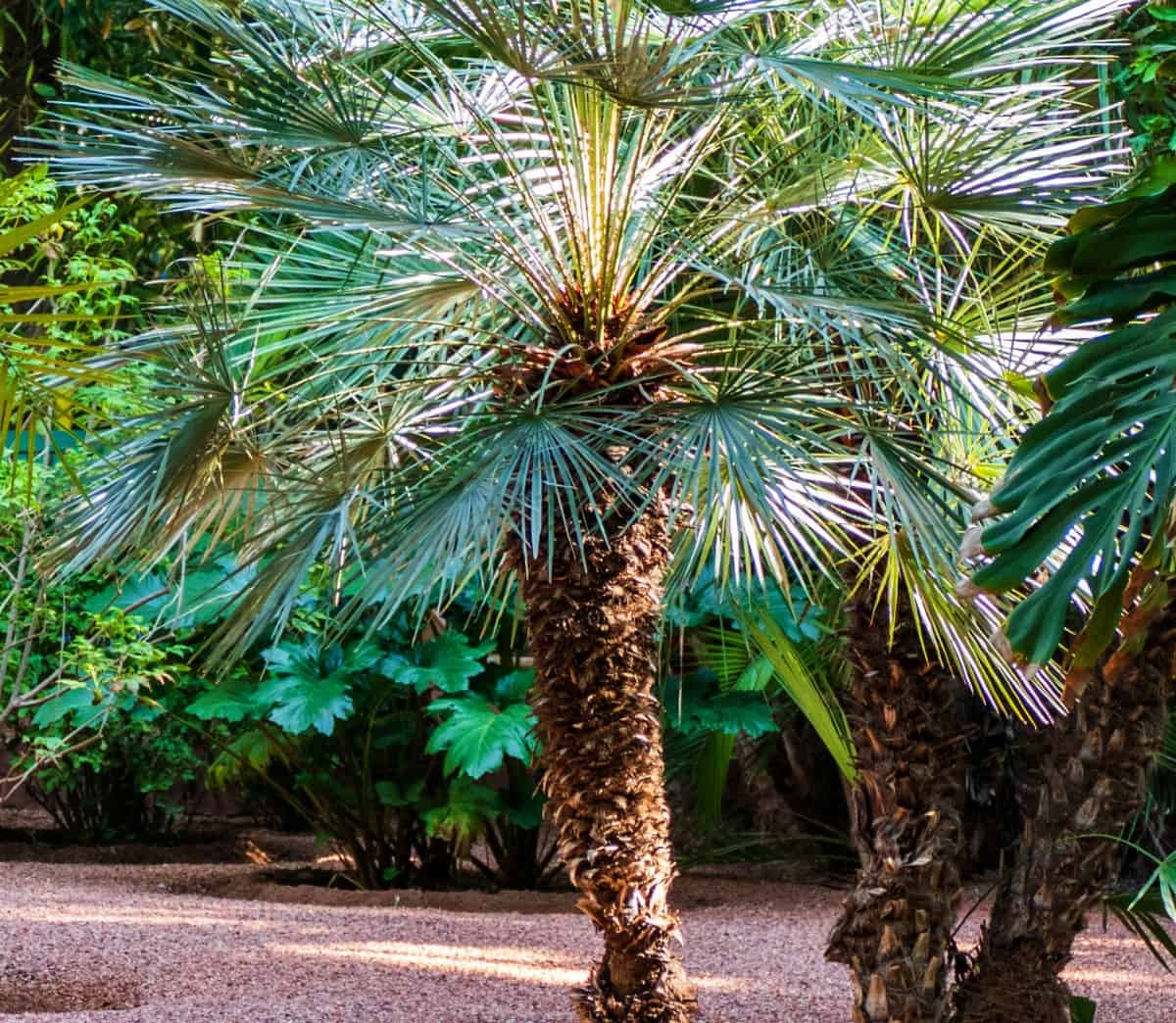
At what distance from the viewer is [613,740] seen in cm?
340

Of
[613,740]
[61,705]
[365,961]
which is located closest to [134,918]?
[365,961]

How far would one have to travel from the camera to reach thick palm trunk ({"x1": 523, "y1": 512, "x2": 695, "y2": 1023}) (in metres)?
3.37

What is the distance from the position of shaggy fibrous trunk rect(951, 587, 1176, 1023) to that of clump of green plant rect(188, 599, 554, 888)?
102 inches

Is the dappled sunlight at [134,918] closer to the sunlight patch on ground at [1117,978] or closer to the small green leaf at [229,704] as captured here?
the small green leaf at [229,704]

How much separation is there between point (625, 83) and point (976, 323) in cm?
115

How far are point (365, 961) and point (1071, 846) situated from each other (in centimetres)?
223

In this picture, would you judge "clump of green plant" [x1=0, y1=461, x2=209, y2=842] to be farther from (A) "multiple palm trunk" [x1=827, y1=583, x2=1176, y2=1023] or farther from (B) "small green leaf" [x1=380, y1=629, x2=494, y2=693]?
(A) "multiple palm trunk" [x1=827, y1=583, x2=1176, y2=1023]

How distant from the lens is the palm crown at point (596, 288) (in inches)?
118

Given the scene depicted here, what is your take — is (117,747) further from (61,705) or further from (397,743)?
(397,743)

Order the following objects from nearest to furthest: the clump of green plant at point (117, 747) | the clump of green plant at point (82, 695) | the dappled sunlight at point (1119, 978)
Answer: the dappled sunlight at point (1119, 978)
the clump of green plant at point (82, 695)
the clump of green plant at point (117, 747)

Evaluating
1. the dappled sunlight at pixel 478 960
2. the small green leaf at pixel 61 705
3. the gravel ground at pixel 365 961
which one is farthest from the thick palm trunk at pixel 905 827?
the small green leaf at pixel 61 705

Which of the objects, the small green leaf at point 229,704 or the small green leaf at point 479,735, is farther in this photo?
the small green leaf at point 229,704

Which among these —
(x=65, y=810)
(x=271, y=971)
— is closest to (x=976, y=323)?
(x=271, y=971)

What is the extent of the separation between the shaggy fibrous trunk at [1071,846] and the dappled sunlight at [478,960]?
1.03m
